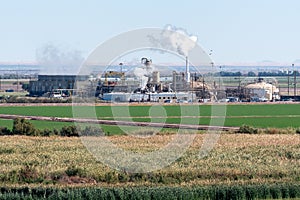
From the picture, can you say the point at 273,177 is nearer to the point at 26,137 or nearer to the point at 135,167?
the point at 135,167

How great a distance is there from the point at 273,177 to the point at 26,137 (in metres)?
19.1

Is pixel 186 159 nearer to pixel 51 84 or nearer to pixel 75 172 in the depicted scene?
pixel 75 172

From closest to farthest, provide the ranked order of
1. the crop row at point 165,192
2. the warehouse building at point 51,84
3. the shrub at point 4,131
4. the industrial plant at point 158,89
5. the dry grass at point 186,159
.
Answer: the crop row at point 165,192, the dry grass at point 186,159, the shrub at point 4,131, the industrial plant at point 158,89, the warehouse building at point 51,84

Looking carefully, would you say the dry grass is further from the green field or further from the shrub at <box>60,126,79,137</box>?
the green field

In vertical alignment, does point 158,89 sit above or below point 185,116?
above

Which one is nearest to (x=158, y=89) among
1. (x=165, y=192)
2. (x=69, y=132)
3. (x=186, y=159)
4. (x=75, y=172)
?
(x=69, y=132)

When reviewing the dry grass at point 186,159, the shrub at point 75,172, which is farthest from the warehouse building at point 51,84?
Answer: the shrub at point 75,172

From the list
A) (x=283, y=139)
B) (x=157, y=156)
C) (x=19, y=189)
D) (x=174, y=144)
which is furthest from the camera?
(x=283, y=139)

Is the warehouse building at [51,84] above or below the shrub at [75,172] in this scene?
above

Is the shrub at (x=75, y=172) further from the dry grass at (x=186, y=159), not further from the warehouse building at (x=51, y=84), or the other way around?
the warehouse building at (x=51, y=84)

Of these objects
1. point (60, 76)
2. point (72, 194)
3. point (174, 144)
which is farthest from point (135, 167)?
point (60, 76)

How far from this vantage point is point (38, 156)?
32.3 m

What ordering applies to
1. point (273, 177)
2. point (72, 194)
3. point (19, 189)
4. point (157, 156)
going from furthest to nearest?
point (157, 156) < point (273, 177) < point (19, 189) < point (72, 194)

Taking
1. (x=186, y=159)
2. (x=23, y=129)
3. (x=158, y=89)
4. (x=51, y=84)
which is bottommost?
Answer: (x=186, y=159)
